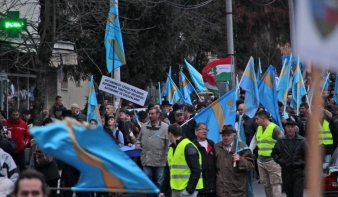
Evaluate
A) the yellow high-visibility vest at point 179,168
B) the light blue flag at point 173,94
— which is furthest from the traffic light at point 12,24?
the light blue flag at point 173,94

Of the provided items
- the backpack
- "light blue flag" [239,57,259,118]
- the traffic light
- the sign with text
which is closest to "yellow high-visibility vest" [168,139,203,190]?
the backpack

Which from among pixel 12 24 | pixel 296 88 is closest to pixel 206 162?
pixel 12 24

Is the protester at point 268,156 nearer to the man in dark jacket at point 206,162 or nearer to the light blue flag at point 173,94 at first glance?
→ the man in dark jacket at point 206,162

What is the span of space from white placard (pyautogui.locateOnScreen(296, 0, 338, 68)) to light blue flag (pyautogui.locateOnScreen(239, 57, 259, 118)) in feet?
48.2

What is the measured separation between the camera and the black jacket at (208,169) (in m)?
13.6

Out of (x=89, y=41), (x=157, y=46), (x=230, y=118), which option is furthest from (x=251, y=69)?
(x=157, y=46)

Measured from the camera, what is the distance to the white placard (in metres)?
5.11

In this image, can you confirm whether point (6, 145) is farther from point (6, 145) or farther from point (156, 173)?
point (156, 173)

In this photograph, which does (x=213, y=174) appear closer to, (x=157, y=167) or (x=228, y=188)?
(x=228, y=188)

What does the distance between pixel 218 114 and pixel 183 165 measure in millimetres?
3393

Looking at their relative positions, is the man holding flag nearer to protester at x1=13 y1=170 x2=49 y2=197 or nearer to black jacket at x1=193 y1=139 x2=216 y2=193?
black jacket at x1=193 y1=139 x2=216 y2=193

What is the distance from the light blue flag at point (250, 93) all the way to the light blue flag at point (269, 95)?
0.18m

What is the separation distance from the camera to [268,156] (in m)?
16.0

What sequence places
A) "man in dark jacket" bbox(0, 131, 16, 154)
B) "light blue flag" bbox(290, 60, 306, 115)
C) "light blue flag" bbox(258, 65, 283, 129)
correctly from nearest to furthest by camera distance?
"man in dark jacket" bbox(0, 131, 16, 154), "light blue flag" bbox(258, 65, 283, 129), "light blue flag" bbox(290, 60, 306, 115)
